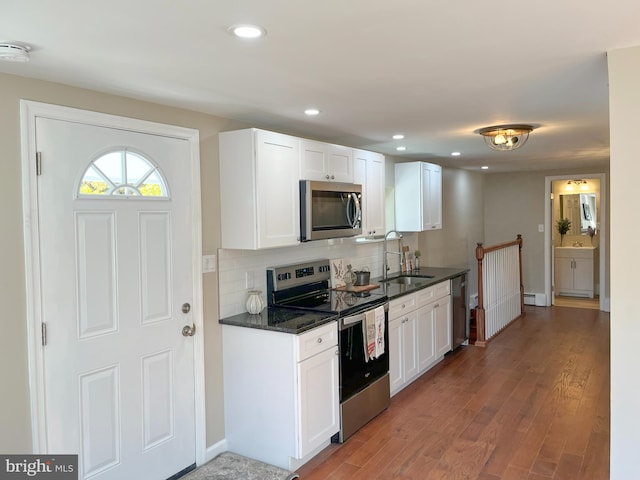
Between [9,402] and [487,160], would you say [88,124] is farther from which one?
[487,160]

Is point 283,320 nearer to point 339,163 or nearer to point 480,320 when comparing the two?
point 339,163

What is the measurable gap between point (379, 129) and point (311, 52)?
6.20 ft

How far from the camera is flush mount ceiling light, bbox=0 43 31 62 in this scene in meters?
1.82

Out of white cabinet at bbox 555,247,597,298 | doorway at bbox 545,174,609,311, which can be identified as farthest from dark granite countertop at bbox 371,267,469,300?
white cabinet at bbox 555,247,597,298

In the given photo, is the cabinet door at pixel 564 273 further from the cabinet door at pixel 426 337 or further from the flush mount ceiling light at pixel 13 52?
the flush mount ceiling light at pixel 13 52

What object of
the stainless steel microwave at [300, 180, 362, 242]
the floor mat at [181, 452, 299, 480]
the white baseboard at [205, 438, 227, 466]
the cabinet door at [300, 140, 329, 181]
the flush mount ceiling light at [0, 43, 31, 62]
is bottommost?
the floor mat at [181, 452, 299, 480]

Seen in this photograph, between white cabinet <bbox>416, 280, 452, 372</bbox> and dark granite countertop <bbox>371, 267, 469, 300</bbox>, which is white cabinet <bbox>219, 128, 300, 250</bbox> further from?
white cabinet <bbox>416, 280, 452, 372</bbox>

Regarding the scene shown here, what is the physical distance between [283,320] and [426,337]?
203cm

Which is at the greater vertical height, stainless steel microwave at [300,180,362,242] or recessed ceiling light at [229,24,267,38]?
recessed ceiling light at [229,24,267,38]

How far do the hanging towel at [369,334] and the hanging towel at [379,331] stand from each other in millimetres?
35

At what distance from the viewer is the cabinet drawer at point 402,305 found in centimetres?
406

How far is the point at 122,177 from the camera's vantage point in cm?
267

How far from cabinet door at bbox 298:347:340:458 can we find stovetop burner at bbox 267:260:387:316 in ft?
1.21

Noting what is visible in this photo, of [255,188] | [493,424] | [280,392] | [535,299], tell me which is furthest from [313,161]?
[535,299]
